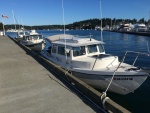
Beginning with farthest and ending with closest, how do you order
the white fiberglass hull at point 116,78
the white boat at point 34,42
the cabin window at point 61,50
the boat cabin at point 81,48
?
the white boat at point 34,42
the cabin window at point 61,50
the boat cabin at point 81,48
the white fiberglass hull at point 116,78

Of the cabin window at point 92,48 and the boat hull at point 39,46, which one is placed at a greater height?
the cabin window at point 92,48

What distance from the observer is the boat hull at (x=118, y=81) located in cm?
975

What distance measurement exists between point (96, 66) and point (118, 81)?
69.1 inches

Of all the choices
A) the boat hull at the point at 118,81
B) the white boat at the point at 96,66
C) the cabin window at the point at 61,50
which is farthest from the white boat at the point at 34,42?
the boat hull at the point at 118,81

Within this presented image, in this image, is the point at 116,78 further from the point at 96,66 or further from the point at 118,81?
the point at 96,66

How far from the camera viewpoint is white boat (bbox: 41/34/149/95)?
9969 millimetres

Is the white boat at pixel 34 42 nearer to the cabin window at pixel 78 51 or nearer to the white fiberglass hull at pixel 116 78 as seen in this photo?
the cabin window at pixel 78 51

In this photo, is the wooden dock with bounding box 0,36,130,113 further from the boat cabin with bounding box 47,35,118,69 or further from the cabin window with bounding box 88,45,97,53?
the cabin window with bounding box 88,45,97,53

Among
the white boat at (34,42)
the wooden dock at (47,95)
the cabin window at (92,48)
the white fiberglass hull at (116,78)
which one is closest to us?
the wooden dock at (47,95)

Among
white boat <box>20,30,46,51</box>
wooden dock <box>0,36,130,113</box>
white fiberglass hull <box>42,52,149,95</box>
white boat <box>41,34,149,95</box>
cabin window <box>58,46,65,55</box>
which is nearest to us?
wooden dock <box>0,36,130,113</box>

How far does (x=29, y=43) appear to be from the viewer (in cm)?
3155

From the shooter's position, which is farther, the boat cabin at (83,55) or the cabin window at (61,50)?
the cabin window at (61,50)

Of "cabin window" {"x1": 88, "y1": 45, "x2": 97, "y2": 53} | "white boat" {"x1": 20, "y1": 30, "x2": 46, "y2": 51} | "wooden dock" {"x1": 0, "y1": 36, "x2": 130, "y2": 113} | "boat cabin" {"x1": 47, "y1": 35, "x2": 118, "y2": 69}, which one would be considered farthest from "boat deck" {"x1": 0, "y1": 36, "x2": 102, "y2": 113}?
"white boat" {"x1": 20, "y1": 30, "x2": 46, "y2": 51}

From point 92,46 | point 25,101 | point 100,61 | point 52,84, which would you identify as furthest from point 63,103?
point 92,46
